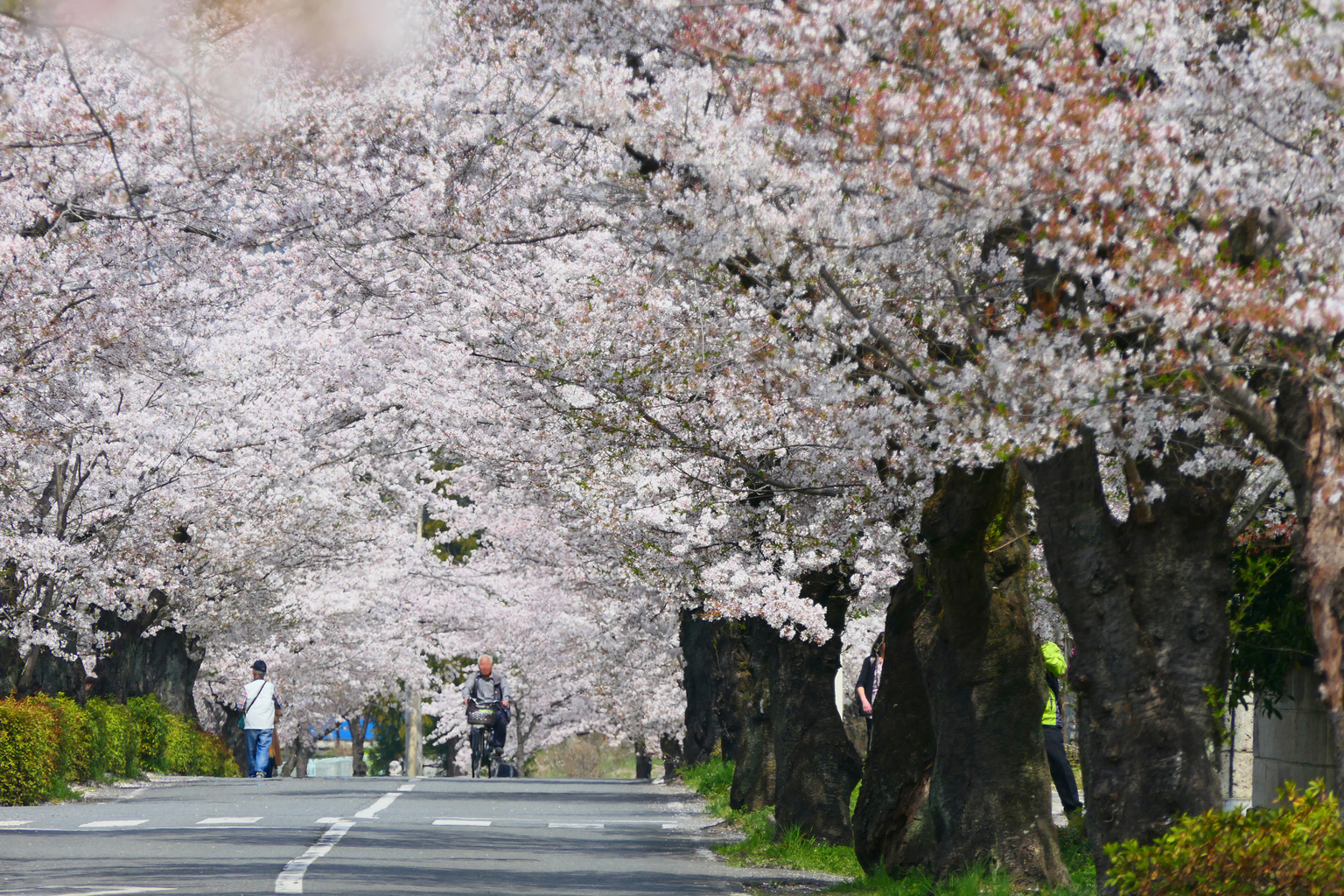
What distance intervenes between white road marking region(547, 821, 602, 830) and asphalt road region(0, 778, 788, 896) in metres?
0.04

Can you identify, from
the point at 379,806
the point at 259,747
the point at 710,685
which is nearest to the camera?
the point at 379,806

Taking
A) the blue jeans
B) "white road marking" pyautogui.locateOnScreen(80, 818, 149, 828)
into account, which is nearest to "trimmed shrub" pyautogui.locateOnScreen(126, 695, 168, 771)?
the blue jeans

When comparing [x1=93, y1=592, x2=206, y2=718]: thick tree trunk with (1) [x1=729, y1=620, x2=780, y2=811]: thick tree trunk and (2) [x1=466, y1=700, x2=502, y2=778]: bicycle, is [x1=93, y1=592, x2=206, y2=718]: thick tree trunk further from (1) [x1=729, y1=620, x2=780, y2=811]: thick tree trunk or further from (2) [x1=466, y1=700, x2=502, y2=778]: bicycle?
(1) [x1=729, y1=620, x2=780, y2=811]: thick tree trunk

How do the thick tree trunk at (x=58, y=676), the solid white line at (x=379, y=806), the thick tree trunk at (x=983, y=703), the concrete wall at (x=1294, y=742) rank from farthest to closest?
1. the thick tree trunk at (x=58, y=676)
2. the solid white line at (x=379, y=806)
3. the concrete wall at (x=1294, y=742)
4. the thick tree trunk at (x=983, y=703)

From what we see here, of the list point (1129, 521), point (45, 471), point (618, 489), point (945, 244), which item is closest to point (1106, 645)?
point (1129, 521)

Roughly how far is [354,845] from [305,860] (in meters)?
1.95

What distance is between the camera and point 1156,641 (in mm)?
9039

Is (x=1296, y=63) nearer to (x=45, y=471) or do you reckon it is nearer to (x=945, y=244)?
(x=945, y=244)

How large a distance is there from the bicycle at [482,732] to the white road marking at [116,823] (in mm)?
10433

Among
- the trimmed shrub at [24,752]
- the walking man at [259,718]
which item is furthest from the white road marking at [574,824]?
the walking man at [259,718]

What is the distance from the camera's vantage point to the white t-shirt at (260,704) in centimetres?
3047

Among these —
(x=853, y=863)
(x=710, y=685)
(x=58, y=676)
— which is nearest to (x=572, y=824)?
(x=853, y=863)

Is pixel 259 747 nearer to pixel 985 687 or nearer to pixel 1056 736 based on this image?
pixel 1056 736

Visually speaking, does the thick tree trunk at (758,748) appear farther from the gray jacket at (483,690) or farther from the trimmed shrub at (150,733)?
the trimmed shrub at (150,733)
